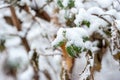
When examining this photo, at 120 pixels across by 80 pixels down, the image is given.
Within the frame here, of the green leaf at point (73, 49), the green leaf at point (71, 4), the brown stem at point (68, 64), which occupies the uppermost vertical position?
the green leaf at point (71, 4)

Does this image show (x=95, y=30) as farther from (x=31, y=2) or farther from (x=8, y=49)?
(x=8, y=49)

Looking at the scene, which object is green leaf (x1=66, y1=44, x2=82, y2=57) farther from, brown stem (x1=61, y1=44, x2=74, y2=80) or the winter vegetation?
brown stem (x1=61, y1=44, x2=74, y2=80)

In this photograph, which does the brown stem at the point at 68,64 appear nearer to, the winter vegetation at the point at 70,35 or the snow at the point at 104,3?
the winter vegetation at the point at 70,35

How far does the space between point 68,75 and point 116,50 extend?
0.24 m

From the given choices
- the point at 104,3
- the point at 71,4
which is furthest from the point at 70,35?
the point at 104,3

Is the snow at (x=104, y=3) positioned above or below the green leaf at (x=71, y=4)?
below

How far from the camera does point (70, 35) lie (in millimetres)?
1384

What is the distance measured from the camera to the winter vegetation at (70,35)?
1.42 metres

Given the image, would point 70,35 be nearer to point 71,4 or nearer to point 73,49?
point 73,49

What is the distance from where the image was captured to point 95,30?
162 centimetres

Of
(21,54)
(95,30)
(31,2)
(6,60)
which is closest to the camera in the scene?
(95,30)

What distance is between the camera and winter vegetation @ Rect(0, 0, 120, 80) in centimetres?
142

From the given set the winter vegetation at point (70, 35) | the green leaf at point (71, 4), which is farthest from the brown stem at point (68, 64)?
the green leaf at point (71, 4)

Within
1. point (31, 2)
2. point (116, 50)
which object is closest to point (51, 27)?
point (31, 2)
